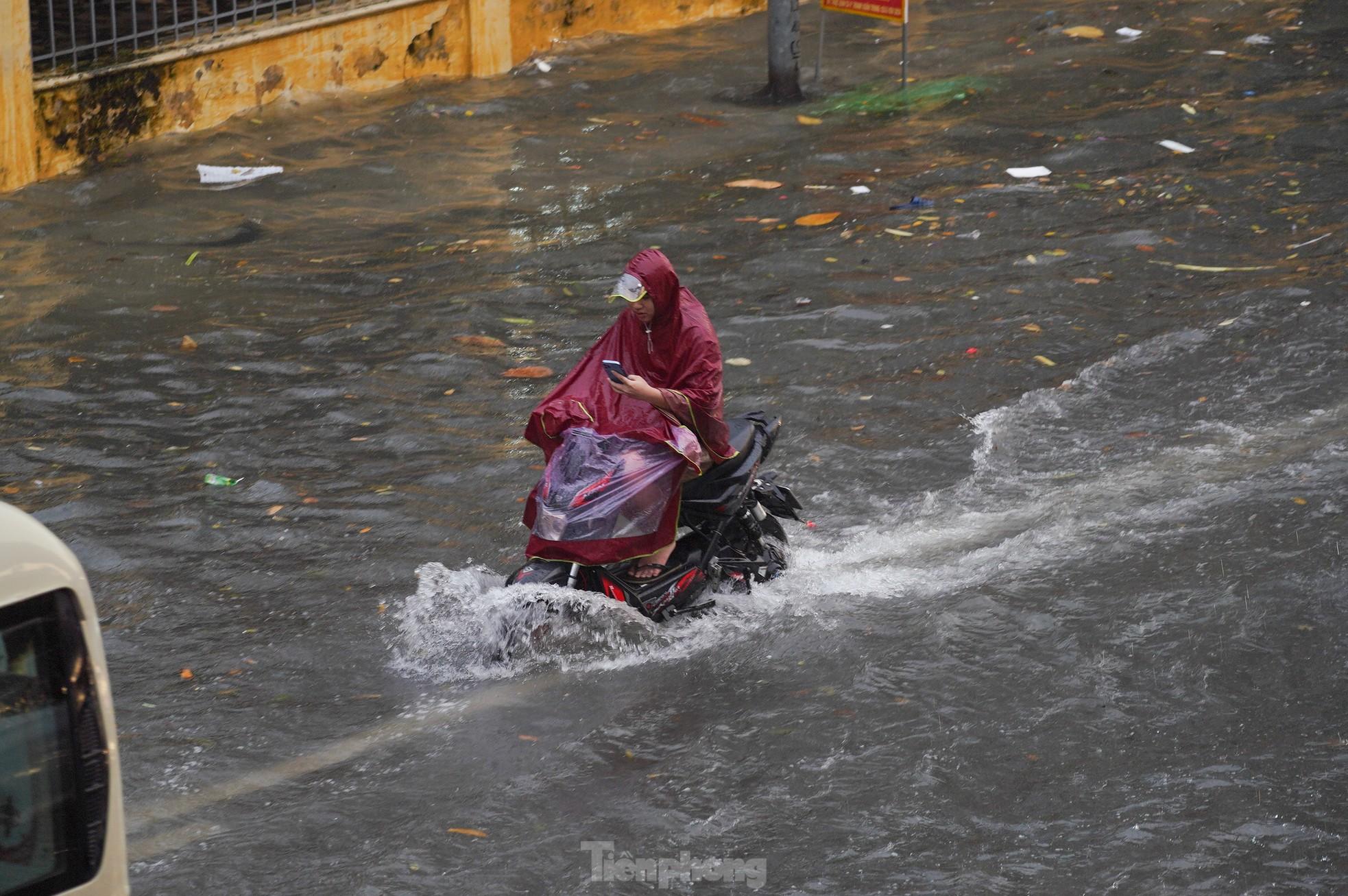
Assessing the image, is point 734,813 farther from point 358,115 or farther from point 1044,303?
point 358,115

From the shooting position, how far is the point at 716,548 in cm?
598

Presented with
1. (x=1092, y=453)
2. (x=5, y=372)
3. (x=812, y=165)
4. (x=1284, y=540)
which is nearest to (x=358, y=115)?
(x=812, y=165)

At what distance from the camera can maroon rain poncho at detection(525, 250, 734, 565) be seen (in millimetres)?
5590

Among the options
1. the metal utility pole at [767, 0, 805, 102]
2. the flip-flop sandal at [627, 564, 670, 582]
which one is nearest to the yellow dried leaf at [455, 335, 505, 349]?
the flip-flop sandal at [627, 564, 670, 582]

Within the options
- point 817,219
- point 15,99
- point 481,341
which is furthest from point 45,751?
point 15,99

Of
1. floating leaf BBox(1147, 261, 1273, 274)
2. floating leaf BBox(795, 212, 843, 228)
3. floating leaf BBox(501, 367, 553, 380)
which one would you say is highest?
floating leaf BBox(795, 212, 843, 228)

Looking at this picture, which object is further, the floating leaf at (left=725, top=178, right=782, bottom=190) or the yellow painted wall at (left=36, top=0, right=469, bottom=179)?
the floating leaf at (left=725, top=178, right=782, bottom=190)

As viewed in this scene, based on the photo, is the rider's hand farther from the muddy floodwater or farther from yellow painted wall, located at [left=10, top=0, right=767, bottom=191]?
yellow painted wall, located at [left=10, top=0, right=767, bottom=191]

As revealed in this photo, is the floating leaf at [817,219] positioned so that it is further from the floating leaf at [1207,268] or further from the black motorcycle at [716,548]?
the black motorcycle at [716,548]

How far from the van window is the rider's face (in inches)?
120

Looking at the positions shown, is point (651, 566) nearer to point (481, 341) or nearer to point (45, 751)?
point (45, 751)

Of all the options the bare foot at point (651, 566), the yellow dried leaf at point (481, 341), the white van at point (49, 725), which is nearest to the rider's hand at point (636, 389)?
the bare foot at point (651, 566)

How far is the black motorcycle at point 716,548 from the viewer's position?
5711mm

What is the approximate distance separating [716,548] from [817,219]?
554 centimetres
